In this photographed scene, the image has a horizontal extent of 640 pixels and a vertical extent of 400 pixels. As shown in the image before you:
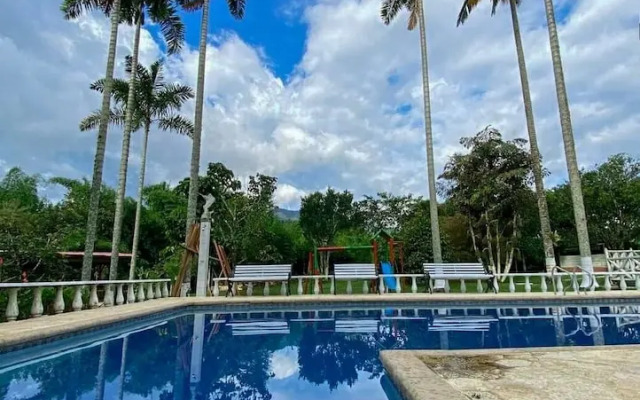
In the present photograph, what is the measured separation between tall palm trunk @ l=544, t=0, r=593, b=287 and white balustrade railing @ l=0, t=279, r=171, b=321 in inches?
471

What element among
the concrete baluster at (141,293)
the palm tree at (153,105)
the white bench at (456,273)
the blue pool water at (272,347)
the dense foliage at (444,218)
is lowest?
the blue pool water at (272,347)

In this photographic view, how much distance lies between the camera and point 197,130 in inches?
518

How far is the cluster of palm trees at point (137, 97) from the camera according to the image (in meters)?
10.6

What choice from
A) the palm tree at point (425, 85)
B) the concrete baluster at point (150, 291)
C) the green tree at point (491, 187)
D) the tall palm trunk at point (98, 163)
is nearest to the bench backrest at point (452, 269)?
the palm tree at point (425, 85)

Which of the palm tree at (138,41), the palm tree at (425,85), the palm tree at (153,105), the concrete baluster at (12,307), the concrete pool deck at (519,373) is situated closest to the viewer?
the concrete pool deck at (519,373)

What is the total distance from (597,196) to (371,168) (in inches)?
513

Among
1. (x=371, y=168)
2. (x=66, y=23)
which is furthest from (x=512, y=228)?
(x=66, y=23)

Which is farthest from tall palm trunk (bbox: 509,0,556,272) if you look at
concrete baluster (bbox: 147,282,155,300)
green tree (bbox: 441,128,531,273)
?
concrete baluster (bbox: 147,282,155,300)

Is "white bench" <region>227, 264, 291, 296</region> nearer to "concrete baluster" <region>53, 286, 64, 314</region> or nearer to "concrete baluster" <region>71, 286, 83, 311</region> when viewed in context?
"concrete baluster" <region>71, 286, 83, 311</region>

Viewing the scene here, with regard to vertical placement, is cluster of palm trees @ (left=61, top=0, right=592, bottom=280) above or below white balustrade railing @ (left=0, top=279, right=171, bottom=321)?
above

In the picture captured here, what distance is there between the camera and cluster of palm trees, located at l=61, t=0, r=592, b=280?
1117 centimetres

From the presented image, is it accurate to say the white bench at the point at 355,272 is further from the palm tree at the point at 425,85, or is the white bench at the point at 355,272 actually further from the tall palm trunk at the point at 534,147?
the tall palm trunk at the point at 534,147

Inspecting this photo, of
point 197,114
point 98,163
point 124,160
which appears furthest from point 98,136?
point 124,160

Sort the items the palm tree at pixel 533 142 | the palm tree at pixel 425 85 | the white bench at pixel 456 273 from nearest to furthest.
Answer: the white bench at pixel 456 273
the palm tree at pixel 533 142
the palm tree at pixel 425 85
